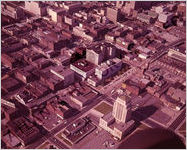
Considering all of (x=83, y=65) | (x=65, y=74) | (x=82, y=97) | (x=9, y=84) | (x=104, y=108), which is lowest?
(x=104, y=108)

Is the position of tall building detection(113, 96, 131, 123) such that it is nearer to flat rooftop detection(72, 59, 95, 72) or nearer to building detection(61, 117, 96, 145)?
building detection(61, 117, 96, 145)

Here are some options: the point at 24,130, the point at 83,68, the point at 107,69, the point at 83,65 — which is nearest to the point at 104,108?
the point at 107,69

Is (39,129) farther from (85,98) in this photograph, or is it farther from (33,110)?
(85,98)

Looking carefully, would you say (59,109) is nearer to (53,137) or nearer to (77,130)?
(77,130)

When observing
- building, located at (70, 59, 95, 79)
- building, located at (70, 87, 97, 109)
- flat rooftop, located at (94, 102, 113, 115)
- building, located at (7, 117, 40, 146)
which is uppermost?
building, located at (70, 59, 95, 79)

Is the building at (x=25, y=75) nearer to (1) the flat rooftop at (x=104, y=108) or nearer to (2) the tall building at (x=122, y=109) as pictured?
(1) the flat rooftop at (x=104, y=108)

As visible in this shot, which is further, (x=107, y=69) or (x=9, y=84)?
(x=107, y=69)

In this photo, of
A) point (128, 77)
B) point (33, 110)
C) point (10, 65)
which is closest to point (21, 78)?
point (10, 65)

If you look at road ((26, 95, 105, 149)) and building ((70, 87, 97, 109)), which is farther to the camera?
building ((70, 87, 97, 109))

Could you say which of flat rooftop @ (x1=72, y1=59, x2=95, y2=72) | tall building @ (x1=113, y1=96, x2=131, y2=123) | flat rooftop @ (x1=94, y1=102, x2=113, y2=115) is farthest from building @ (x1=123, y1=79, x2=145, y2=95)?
tall building @ (x1=113, y1=96, x2=131, y2=123)
